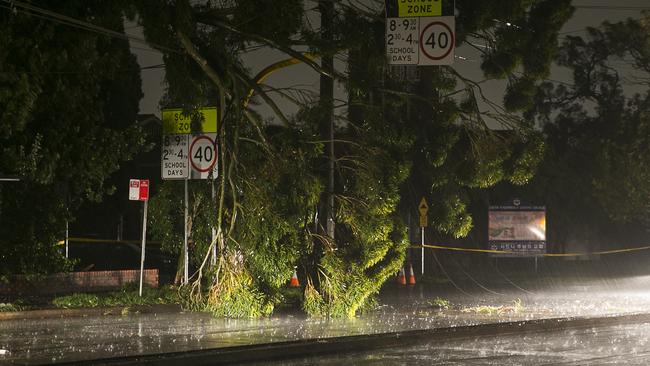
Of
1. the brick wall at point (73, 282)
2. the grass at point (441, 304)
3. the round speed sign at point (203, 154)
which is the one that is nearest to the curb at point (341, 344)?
the grass at point (441, 304)

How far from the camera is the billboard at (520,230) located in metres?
38.0

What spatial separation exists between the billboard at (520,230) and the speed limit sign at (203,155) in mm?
19898

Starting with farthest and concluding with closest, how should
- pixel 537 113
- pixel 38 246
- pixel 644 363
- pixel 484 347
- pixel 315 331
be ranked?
pixel 537 113, pixel 38 246, pixel 315 331, pixel 484 347, pixel 644 363

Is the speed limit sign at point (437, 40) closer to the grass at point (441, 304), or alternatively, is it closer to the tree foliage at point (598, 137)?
the grass at point (441, 304)

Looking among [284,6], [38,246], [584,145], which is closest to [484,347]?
[284,6]

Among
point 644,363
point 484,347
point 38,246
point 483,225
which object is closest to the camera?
point 644,363

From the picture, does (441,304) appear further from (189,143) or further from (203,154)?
(189,143)

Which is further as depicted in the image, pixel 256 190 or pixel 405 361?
pixel 256 190

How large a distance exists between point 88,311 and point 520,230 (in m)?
21.8

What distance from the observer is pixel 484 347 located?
50.6 feet

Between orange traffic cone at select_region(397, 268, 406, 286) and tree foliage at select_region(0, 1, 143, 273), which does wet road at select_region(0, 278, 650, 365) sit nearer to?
tree foliage at select_region(0, 1, 143, 273)

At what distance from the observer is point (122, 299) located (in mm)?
21328

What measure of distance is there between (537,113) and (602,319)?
3322 centimetres

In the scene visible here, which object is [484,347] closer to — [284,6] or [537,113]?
[284,6]
